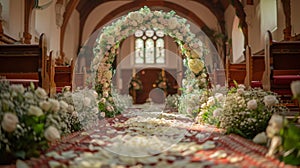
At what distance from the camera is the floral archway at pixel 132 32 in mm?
4898

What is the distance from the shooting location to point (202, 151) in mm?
2111

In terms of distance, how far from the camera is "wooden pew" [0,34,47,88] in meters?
3.54

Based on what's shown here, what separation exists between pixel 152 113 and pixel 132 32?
1.83 m

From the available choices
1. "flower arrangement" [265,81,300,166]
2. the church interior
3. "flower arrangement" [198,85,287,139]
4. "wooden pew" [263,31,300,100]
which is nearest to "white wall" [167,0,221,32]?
the church interior

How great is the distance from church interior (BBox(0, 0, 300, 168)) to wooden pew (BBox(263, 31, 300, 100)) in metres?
0.01

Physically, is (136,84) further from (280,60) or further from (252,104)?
(252,104)

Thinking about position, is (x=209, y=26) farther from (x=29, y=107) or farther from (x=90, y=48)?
(x=29, y=107)

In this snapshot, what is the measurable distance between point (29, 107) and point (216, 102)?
2272 millimetres

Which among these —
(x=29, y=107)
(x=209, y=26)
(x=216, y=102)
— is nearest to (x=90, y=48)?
(x=209, y=26)

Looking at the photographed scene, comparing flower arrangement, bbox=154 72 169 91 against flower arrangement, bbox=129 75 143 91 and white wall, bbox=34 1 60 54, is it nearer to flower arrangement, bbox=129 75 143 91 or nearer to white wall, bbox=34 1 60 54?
flower arrangement, bbox=129 75 143 91

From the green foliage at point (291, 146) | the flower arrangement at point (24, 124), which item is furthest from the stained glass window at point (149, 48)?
the green foliage at point (291, 146)

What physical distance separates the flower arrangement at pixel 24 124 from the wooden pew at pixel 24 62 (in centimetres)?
148

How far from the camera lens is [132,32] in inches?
202

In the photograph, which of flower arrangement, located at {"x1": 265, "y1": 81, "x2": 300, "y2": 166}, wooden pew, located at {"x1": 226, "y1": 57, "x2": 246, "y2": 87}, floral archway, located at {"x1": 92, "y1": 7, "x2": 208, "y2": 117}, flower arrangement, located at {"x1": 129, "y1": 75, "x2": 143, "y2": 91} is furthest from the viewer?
flower arrangement, located at {"x1": 129, "y1": 75, "x2": 143, "y2": 91}
